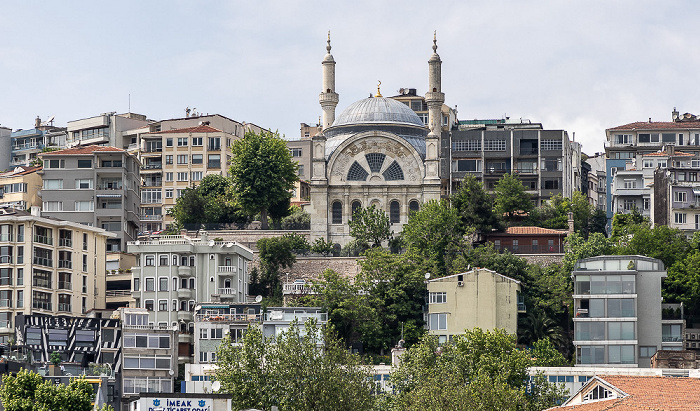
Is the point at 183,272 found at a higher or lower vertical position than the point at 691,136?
lower

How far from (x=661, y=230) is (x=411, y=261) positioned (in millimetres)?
15883

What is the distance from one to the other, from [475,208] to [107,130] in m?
50.3

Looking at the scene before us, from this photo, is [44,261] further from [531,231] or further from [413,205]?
[531,231]

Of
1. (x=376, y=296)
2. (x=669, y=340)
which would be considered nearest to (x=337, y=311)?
(x=376, y=296)

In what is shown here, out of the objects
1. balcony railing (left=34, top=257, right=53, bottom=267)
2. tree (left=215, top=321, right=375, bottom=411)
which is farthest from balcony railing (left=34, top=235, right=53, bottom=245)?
tree (left=215, top=321, right=375, bottom=411)

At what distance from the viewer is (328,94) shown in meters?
130

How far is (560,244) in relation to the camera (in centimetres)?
11206

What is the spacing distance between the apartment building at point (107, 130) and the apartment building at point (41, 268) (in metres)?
49.4

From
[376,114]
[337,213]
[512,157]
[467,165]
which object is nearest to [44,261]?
[337,213]

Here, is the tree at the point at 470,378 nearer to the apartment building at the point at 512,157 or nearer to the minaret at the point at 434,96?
the minaret at the point at 434,96

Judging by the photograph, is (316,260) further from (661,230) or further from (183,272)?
(661,230)

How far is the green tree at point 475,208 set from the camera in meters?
111

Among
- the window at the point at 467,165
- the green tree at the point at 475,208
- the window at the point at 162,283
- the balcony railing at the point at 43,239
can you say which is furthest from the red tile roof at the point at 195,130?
the window at the point at 162,283

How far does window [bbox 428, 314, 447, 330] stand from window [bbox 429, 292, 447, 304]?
0.82m
